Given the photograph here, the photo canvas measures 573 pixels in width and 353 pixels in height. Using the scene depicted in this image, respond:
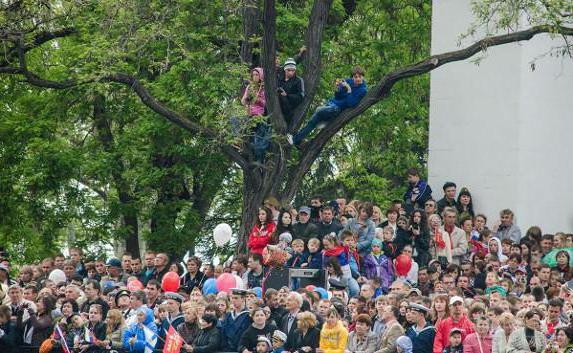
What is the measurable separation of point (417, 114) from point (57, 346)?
16652mm

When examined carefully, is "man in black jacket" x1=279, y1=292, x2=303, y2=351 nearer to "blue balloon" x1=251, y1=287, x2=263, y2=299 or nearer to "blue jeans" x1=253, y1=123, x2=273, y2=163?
"blue balloon" x1=251, y1=287, x2=263, y2=299

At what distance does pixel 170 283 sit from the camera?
29031mm

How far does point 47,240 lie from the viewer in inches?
1614

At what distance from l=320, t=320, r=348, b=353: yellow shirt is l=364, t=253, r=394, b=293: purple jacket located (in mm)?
4515

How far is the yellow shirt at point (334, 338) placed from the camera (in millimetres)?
24391

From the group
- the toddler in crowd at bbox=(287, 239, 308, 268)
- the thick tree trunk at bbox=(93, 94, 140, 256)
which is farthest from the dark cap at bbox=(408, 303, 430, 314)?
the thick tree trunk at bbox=(93, 94, 140, 256)

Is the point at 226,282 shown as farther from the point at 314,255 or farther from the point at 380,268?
the point at 380,268

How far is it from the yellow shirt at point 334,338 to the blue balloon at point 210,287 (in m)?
4.44

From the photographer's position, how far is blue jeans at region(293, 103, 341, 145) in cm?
3194

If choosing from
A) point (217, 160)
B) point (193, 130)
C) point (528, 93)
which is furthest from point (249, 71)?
point (217, 160)

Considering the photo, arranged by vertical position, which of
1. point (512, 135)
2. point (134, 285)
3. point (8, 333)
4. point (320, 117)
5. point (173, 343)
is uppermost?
point (512, 135)

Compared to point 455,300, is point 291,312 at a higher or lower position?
lower

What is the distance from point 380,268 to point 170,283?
3.53 m

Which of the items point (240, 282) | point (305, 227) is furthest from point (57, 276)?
point (305, 227)
